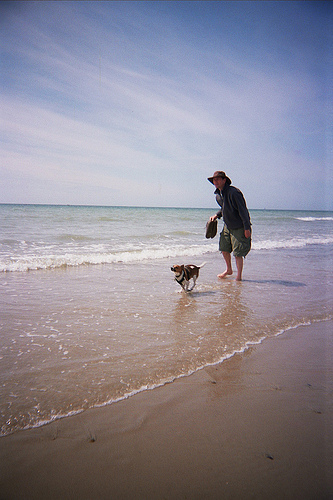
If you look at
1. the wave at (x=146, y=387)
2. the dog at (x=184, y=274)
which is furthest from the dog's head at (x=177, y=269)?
the wave at (x=146, y=387)

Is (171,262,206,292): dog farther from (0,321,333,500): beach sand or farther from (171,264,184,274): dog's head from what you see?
(0,321,333,500): beach sand

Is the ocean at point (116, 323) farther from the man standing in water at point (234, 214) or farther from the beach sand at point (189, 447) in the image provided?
the man standing in water at point (234, 214)

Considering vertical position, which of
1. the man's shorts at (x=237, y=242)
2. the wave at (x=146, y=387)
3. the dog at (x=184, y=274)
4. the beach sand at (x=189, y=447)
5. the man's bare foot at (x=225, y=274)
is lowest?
the beach sand at (x=189, y=447)

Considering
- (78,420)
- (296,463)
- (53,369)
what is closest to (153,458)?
(78,420)

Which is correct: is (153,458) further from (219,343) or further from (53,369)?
(219,343)

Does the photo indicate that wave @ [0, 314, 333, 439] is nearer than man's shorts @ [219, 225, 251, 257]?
Yes

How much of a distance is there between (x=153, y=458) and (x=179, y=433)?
0.25m

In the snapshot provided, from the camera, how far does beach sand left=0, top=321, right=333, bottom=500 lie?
147cm

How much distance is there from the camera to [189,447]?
1723mm

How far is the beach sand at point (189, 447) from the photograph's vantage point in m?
1.47

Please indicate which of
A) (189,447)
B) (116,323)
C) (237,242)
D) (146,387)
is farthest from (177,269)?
(189,447)

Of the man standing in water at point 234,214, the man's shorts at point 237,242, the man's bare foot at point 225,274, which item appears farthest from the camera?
the man's bare foot at point 225,274

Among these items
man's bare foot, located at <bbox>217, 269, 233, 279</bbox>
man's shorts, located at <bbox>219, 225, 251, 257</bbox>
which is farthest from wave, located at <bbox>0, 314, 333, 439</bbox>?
man's bare foot, located at <bbox>217, 269, 233, 279</bbox>

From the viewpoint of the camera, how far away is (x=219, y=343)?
3.19m
